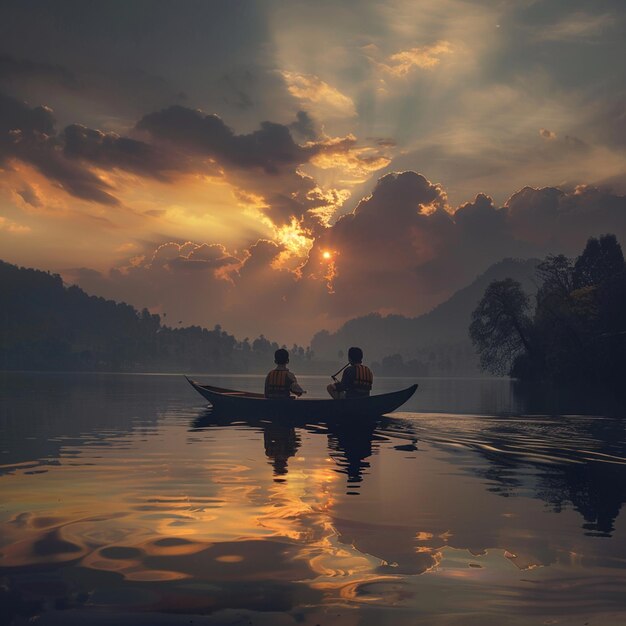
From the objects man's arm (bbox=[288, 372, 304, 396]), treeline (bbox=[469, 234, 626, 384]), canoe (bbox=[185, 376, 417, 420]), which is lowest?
canoe (bbox=[185, 376, 417, 420])

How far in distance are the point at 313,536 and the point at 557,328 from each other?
234 ft

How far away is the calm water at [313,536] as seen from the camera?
7.07 meters

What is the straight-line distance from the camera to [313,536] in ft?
32.3

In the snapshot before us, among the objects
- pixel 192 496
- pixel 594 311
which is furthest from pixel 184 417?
pixel 594 311

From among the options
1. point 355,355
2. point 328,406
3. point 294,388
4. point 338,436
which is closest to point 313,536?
point 338,436

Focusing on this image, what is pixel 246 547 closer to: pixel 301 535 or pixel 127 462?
pixel 301 535

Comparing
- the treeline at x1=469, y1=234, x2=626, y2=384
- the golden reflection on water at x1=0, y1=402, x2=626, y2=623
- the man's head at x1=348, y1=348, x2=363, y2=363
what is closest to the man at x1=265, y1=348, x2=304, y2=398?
the man's head at x1=348, y1=348, x2=363, y2=363

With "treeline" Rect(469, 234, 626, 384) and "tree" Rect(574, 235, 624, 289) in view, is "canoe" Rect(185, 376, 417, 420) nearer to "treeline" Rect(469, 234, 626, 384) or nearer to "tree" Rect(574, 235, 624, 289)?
"treeline" Rect(469, 234, 626, 384)

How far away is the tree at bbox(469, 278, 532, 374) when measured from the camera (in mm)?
83188

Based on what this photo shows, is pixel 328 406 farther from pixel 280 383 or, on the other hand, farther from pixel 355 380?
pixel 280 383

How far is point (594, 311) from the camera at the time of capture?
252ft

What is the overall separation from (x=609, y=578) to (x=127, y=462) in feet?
42.7

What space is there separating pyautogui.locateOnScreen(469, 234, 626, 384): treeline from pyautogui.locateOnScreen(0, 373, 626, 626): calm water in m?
52.0

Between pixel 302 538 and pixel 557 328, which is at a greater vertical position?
pixel 557 328
